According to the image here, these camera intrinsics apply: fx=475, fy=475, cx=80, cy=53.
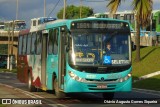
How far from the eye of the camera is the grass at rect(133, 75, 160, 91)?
29.2 metres

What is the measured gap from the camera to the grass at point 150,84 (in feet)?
95.8

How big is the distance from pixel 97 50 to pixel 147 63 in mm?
25314

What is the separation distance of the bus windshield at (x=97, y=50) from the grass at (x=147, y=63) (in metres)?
19.7

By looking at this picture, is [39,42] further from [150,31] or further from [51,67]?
[150,31]

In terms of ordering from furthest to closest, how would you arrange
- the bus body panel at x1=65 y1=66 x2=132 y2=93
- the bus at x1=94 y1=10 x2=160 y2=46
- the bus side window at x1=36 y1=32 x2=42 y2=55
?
the bus at x1=94 y1=10 x2=160 y2=46 → the bus side window at x1=36 y1=32 x2=42 y2=55 → the bus body panel at x1=65 y1=66 x2=132 y2=93

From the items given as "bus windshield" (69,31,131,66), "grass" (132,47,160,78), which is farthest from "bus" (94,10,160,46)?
"bus windshield" (69,31,131,66)

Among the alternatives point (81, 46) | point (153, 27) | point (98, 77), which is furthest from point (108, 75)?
point (153, 27)

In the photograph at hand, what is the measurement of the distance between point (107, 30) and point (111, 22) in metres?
0.47

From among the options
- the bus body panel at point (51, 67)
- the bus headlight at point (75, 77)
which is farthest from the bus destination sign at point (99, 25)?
the bus body panel at point (51, 67)

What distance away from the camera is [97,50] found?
17594 mm

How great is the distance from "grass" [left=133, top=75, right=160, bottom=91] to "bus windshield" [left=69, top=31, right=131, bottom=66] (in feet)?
33.9

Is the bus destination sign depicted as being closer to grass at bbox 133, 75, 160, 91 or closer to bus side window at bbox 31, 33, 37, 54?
bus side window at bbox 31, 33, 37, 54

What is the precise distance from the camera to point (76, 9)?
136125 millimetres

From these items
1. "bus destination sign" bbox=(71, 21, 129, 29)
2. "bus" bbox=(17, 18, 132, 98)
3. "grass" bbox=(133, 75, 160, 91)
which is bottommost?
"grass" bbox=(133, 75, 160, 91)
